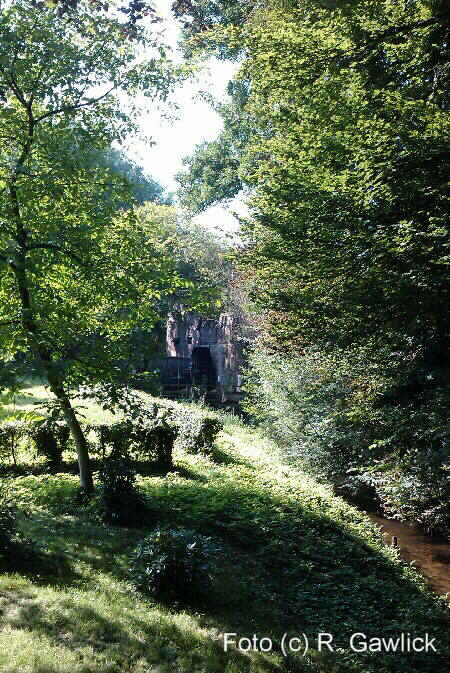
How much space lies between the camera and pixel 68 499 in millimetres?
8633

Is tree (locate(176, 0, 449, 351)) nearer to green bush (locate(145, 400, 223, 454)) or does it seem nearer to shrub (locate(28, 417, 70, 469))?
shrub (locate(28, 417, 70, 469))

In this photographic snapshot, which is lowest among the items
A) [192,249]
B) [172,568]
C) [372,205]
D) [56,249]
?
[172,568]

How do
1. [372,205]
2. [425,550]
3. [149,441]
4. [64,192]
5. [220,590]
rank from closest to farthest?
[220,590]
[372,205]
[64,192]
[425,550]
[149,441]

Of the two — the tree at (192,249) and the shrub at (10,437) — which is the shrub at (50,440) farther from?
the tree at (192,249)

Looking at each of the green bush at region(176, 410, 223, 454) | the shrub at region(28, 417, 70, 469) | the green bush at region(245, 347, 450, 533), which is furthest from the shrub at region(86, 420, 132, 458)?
the green bush at region(245, 347, 450, 533)

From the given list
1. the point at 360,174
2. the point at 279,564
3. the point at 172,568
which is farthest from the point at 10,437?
the point at 360,174

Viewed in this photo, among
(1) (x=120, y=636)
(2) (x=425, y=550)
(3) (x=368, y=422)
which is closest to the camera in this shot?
(1) (x=120, y=636)

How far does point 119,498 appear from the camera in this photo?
7.98m

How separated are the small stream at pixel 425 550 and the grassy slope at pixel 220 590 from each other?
2.40ft

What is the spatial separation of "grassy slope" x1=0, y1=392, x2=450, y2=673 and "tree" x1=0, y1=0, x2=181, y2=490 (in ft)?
6.64

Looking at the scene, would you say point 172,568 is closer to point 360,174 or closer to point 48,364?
point 48,364

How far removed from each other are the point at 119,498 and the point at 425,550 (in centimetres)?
646

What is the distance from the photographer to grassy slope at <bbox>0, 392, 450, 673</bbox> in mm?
4625

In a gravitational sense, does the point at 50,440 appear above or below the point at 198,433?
above
